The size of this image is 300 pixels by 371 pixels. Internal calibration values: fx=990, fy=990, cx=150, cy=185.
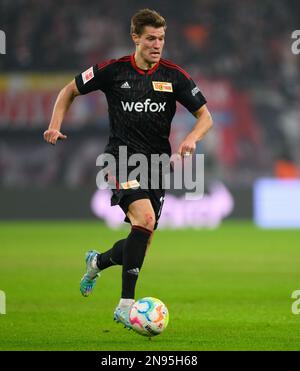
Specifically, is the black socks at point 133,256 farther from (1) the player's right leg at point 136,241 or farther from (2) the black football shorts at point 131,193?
(2) the black football shorts at point 131,193

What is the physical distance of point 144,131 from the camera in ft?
24.9

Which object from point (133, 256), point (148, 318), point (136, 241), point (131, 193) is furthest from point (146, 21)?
point (148, 318)

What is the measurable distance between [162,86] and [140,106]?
9.2 inches

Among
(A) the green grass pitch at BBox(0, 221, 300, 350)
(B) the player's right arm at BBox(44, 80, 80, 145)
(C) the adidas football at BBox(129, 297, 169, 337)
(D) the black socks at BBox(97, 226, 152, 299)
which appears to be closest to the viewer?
(C) the adidas football at BBox(129, 297, 169, 337)

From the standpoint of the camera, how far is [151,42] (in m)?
7.44

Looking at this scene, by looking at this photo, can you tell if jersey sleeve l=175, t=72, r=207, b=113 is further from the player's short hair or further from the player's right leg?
the player's right leg

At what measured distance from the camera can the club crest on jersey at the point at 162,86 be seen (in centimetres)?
761

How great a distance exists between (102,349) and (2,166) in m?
17.9

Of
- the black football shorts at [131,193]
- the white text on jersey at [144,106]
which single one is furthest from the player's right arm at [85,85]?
the black football shorts at [131,193]

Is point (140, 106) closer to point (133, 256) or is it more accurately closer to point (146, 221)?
point (146, 221)

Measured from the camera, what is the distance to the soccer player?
7352 millimetres

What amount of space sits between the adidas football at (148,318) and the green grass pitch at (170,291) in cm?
9

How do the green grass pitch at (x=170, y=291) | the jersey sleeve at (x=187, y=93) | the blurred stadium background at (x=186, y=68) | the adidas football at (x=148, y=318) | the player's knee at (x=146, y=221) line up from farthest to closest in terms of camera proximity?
the blurred stadium background at (x=186, y=68), the jersey sleeve at (x=187, y=93), the player's knee at (x=146, y=221), the green grass pitch at (x=170, y=291), the adidas football at (x=148, y=318)

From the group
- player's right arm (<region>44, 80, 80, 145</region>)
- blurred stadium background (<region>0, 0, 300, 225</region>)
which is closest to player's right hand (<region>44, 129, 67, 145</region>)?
player's right arm (<region>44, 80, 80, 145</region>)
